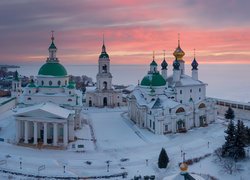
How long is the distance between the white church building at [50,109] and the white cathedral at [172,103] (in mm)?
7643

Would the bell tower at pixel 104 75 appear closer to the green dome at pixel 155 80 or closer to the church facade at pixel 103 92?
the church facade at pixel 103 92

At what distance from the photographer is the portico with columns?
30.8 metres

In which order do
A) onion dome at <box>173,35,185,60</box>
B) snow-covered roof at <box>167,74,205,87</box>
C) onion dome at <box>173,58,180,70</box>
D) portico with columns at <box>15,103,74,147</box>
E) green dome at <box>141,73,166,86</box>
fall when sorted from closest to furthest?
portico with columns at <box>15,103,74,147</box>
green dome at <box>141,73,166,86</box>
snow-covered roof at <box>167,74,205,87</box>
onion dome at <box>173,58,180,70</box>
onion dome at <box>173,35,185,60</box>

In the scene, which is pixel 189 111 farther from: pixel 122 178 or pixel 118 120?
pixel 122 178

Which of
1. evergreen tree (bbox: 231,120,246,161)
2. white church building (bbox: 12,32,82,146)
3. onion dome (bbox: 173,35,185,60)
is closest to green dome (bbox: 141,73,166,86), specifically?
onion dome (bbox: 173,35,185,60)

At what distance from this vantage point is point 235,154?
87.0 ft

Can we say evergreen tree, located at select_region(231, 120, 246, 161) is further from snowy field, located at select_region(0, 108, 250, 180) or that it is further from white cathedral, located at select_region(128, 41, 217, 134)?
white cathedral, located at select_region(128, 41, 217, 134)

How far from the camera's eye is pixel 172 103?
37.0m

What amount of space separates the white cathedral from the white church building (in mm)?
7643

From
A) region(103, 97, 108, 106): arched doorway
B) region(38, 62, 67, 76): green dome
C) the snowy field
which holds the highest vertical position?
region(38, 62, 67, 76): green dome

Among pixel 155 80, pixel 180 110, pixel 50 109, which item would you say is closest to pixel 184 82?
pixel 155 80

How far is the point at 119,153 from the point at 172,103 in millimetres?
10204

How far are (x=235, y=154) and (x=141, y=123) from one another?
14.4 m

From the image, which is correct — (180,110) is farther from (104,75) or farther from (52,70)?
(104,75)
